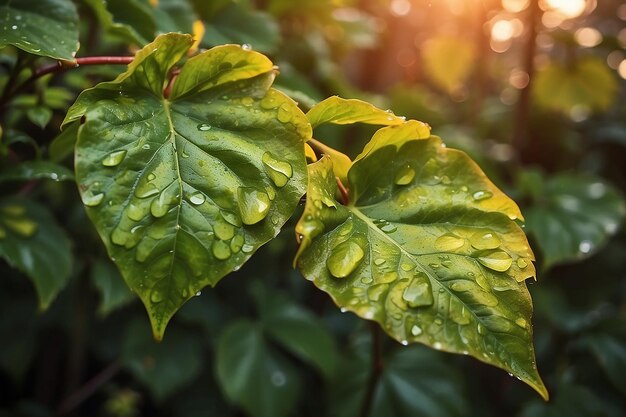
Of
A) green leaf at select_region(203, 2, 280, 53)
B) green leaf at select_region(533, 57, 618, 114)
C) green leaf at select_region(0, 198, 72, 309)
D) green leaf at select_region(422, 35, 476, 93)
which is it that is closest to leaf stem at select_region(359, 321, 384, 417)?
green leaf at select_region(0, 198, 72, 309)

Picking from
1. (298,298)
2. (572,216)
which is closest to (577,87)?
(572,216)

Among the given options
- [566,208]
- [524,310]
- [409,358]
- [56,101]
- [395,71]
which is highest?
[524,310]

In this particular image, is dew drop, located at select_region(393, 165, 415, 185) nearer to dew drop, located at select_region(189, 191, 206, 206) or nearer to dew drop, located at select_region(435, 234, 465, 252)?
dew drop, located at select_region(435, 234, 465, 252)

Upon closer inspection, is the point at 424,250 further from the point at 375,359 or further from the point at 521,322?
the point at 375,359

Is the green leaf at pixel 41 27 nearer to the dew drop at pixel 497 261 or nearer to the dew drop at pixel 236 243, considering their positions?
the dew drop at pixel 236 243

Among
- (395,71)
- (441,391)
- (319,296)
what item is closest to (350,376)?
(441,391)

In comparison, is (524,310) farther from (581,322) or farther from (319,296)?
(319,296)
